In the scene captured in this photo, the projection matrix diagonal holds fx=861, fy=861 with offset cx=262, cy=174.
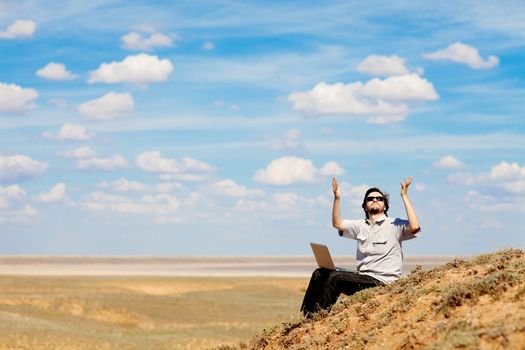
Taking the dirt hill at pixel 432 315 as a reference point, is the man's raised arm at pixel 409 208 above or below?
above

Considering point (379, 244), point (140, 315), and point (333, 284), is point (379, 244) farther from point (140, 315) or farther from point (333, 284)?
point (140, 315)

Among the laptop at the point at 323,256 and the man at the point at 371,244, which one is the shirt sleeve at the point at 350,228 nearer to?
the man at the point at 371,244

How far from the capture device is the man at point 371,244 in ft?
46.8

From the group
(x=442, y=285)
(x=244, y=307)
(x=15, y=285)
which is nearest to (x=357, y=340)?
(x=442, y=285)

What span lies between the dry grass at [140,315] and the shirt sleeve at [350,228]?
5821mm

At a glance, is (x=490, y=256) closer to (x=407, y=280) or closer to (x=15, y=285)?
(x=407, y=280)

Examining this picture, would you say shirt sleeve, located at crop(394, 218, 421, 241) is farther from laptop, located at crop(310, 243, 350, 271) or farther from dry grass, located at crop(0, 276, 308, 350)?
dry grass, located at crop(0, 276, 308, 350)

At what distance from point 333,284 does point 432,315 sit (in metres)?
2.35

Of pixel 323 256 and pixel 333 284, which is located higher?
pixel 323 256

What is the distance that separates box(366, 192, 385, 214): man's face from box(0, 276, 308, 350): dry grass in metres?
6.15

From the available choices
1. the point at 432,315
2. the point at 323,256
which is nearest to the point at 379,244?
the point at 323,256

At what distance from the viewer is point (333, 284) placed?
1451 centimetres

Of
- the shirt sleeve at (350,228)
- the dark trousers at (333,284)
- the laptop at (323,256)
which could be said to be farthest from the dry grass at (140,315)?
the shirt sleeve at (350,228)

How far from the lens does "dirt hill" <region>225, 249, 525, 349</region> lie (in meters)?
11.0
